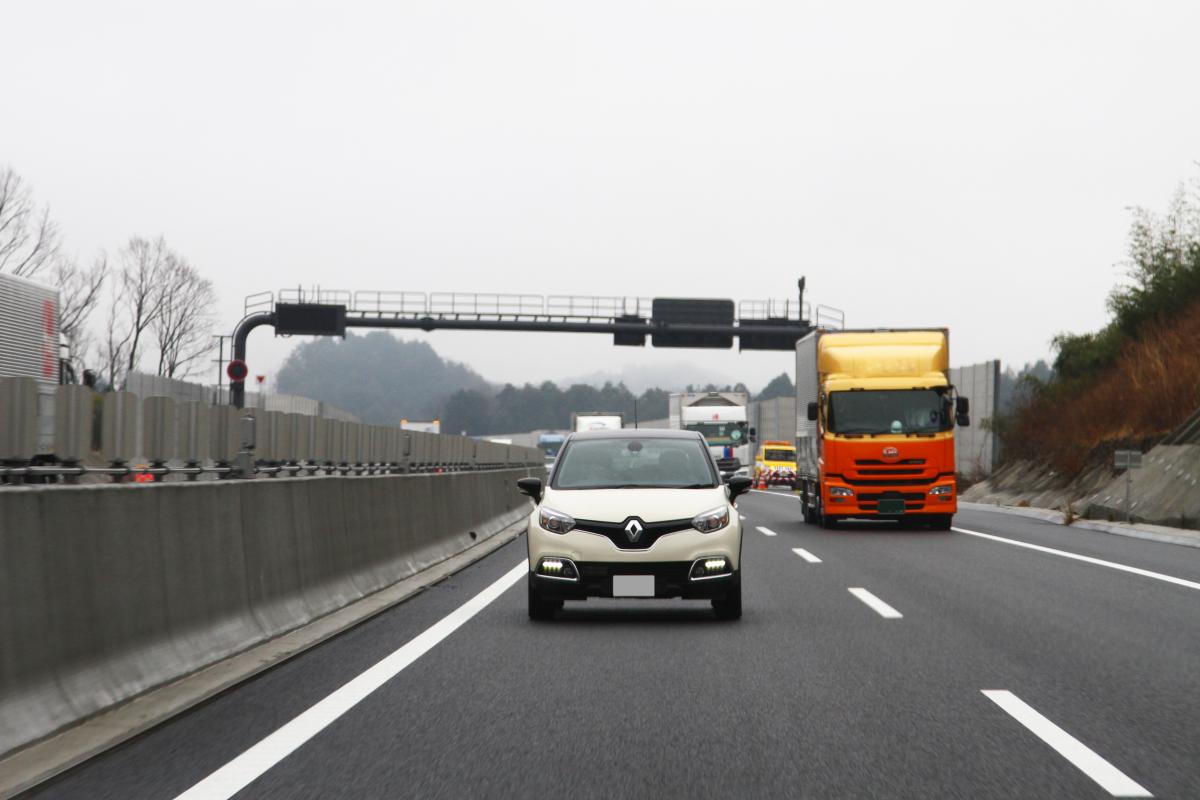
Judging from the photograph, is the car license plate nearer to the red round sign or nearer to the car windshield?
the car windshield

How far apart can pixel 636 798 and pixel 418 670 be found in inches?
127

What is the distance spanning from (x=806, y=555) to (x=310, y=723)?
11.7 meters

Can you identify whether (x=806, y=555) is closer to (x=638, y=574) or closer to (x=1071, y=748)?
(x=638, y=574)

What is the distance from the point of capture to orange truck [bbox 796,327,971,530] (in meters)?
22.7

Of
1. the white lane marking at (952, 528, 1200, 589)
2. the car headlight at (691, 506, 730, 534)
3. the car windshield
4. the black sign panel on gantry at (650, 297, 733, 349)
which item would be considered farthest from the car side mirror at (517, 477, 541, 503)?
the black sign panel on gantry at (650, 297, 733, 349)

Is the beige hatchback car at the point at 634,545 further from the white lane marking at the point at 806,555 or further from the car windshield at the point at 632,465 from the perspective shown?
the white lane marking at the point at 806,555

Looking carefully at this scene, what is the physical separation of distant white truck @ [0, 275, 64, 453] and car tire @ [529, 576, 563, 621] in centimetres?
1323

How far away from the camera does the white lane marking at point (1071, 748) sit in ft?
17.0

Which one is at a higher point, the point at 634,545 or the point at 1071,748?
the point at 634,545

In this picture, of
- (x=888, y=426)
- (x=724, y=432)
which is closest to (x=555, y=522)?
(x=888, y=426)

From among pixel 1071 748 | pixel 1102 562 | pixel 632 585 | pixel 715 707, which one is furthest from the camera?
pixel 1102 562

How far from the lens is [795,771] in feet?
17.9

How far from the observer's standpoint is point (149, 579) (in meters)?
7.11

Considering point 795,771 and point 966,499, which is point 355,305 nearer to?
point 966,499
